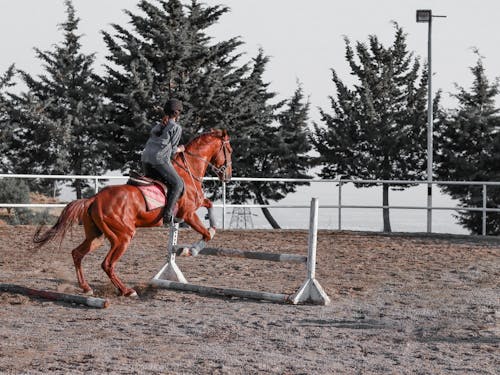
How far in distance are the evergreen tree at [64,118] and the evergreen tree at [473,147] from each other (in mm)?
15804

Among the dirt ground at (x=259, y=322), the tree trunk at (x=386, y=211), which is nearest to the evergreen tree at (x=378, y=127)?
the tree trunk at (x=386, y=211)

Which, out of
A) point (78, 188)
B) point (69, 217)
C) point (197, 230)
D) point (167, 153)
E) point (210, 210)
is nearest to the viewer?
point (69, 217)

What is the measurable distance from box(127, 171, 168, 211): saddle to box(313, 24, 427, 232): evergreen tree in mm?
27250

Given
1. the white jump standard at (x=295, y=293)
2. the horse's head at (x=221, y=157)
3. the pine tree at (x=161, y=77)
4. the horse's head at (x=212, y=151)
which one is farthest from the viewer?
the pine tree at (x=161, y=77)

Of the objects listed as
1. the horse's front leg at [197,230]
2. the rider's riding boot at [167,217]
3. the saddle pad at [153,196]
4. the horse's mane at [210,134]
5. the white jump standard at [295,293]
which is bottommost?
the white jump standard at [295,293]

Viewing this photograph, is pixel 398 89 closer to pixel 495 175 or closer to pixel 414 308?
pixel 495 175

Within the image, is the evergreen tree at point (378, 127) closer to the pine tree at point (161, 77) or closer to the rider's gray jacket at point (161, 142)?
the pine tree at point (161, 77)

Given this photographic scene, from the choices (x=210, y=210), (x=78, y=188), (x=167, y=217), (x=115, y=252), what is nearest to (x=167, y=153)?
(x=167, y=217)

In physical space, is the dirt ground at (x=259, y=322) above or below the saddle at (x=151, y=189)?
below

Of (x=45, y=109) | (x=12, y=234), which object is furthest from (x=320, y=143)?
(x=12, y=234)

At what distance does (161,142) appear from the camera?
9.10m

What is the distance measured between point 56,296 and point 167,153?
84.8 inches

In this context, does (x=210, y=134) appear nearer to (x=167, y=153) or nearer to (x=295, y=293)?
(x=167, y=153)

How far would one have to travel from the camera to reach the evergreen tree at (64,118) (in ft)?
109
